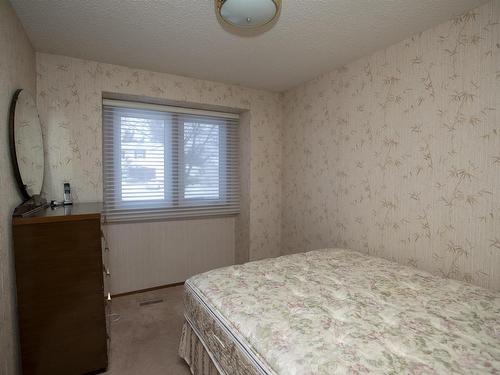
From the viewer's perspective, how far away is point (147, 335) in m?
2.15

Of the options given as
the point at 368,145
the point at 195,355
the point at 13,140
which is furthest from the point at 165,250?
the point at 368,145

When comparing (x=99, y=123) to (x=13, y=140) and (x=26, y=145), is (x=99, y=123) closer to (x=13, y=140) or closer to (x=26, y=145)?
(x=26, y=145)

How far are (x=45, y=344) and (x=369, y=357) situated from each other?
1790mm

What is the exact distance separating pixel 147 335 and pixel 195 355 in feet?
2.42

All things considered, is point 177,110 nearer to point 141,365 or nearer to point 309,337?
point 141,365

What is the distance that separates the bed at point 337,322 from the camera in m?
A: 0.99

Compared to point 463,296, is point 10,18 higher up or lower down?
higher up

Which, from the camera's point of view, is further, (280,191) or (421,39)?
(280,191)

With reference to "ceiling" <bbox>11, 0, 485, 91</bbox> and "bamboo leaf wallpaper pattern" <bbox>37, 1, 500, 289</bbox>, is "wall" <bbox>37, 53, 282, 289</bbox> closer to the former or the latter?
"bamboo leaf wallpaper pattern" <bbox>37, 1, 500, 289</bbox>

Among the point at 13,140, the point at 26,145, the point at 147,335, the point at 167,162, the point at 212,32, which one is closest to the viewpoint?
the point at 13,140

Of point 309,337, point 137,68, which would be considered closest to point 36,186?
point 137,68

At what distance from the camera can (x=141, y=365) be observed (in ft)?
5.93

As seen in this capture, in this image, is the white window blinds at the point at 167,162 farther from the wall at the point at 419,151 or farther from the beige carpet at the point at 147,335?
the wall at the point at 419,151

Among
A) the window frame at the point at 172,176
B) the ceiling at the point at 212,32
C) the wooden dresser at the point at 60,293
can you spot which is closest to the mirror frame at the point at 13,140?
the wooden dresser at the point at 60,293
